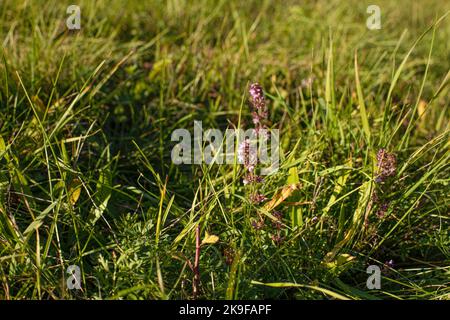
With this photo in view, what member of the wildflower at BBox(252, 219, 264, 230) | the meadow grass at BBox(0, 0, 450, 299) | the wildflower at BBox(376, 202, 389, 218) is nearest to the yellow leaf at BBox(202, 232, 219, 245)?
the meadow grass at BBox(0, 0, 450, 299)

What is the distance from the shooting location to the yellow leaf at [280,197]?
184 centimetres

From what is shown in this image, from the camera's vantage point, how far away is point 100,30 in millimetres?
2730

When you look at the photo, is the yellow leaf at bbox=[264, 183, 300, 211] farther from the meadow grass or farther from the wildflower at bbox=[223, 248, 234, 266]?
the wildflower at bbox=[223, 248, 234, 266]

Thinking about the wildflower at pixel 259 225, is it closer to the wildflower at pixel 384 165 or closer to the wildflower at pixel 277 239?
the wildflower at pixel 277 239

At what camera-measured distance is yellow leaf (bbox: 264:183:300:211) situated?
1843 millimetres

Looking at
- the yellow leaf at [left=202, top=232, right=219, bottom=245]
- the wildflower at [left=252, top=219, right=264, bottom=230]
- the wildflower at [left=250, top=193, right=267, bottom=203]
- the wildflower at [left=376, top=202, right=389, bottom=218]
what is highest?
the wildflower at [left=250, top=193, right=267, bottom=203]

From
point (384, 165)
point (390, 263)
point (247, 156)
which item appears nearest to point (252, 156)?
point (247, 156)

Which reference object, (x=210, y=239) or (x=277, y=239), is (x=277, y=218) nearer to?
(x=277, y=239)

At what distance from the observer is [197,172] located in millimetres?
2217

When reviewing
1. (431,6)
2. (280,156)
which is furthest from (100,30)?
(431,6)

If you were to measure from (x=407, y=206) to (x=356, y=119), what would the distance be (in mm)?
542

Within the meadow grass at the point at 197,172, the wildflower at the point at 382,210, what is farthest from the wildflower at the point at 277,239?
the wildflower at the point at 382,210

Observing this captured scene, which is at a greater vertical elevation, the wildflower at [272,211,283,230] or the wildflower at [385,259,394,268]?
the wildflower at [272,211,283,230]
